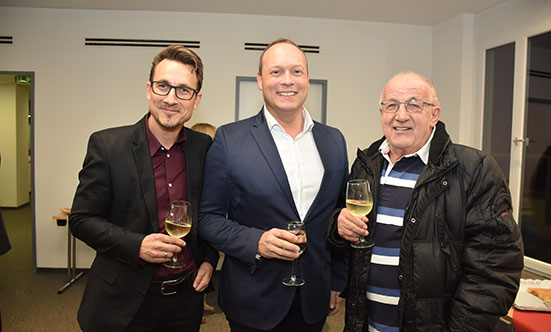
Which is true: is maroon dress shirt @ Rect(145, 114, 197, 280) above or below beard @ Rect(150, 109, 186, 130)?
below

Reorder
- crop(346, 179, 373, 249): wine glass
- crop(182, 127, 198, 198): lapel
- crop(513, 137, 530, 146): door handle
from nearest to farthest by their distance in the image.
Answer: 1. crop(346, 179, 373, 249): wine glass
2. crop(182, 127, 198, 198): lapel
3. crop(513, 137, 530, 146): door handle

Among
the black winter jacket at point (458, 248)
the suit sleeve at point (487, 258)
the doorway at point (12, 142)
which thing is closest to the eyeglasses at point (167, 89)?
the black winter jacket at point (458, 248)

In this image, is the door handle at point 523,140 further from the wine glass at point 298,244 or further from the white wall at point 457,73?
the wine glass at point 298,244

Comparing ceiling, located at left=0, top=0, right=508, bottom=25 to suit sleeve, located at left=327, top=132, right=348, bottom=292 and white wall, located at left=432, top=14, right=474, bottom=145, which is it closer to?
white wall, located at left=432, top=14, right=474, bottom=145

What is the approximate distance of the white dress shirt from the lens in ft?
5.53

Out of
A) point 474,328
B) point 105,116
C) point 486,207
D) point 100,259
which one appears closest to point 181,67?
point 100,259

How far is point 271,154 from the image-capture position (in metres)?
1.65

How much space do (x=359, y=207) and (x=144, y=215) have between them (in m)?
0.98

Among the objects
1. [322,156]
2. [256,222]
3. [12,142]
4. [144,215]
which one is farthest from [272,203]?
[12,142]

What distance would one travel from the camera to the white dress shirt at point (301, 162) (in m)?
1.69

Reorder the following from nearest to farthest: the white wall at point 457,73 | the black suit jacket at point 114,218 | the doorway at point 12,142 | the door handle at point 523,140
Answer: the black suit jacket at point 114,218 < the door handle at point 523,140 < the white wall at point 457,73 < the doorway at point 12,142

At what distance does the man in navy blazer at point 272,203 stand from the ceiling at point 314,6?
3.19 metres

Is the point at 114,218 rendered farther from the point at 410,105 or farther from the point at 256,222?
the point at 410,105

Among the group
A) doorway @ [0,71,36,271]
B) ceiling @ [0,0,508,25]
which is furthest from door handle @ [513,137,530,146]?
doorway @ [0,71,36,271]
